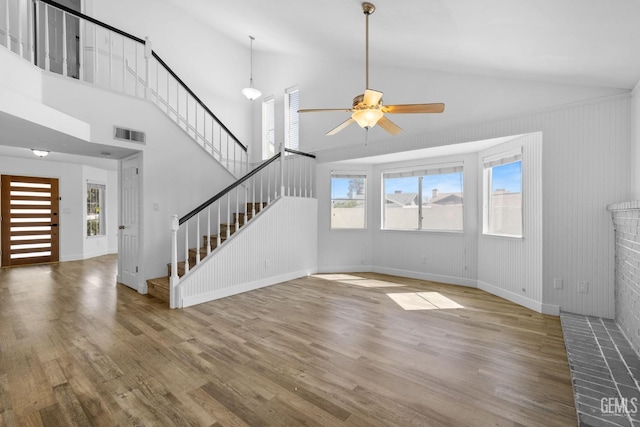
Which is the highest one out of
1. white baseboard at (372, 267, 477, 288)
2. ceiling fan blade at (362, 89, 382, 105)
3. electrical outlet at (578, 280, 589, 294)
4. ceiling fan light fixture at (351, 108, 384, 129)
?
ceiling fan blade at (362, 89, 382, 105)

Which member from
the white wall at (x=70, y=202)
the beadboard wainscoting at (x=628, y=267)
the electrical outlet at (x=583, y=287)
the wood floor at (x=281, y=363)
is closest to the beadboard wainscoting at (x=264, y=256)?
the wood floor at (x=281, y=363)

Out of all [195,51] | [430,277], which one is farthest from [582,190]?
[195,51]

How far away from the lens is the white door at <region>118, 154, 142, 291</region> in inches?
178

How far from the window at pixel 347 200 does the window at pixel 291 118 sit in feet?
4.95

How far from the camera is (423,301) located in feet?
13.3

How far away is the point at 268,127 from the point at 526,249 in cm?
617

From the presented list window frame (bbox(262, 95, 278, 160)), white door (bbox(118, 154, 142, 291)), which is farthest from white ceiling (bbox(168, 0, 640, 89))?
white door (bbox(118, 154, 142, 291))

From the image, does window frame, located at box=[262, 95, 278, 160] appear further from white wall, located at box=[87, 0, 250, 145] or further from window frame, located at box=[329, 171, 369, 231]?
window frame, located at box=[329, 171, 369, 231]

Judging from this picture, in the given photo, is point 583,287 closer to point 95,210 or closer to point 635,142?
point 635,142

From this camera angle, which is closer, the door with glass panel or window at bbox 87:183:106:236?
the door with glass panel

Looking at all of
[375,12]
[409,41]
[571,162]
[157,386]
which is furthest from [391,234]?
[157,386]

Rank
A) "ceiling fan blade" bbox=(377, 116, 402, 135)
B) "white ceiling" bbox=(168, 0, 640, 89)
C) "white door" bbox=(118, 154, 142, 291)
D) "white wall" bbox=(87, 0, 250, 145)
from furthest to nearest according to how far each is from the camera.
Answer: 1. "white wall" bbox=(87, 0, 250, 145)
2. "white door" bbox=(118, 154, 142, 291)
3. "ceiling fan blade" bbox=(377, 116, 402, 135)
4. "white ceiling" bbox=(168, 0, 640, 89)

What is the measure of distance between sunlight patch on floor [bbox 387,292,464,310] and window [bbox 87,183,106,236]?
29.1ft

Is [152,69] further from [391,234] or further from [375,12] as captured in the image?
[391,234]
